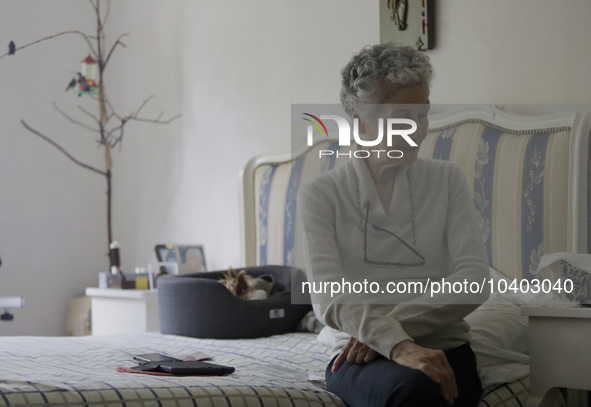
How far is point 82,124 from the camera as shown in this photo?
347 centimetres

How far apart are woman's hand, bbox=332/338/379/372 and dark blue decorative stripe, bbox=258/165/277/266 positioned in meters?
1.35

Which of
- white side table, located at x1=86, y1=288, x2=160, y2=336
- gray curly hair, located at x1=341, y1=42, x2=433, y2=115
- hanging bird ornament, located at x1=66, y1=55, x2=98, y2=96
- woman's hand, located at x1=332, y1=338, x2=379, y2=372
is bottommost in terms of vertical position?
white side table, located at x1=86, y1=288, x2=160, y2=336

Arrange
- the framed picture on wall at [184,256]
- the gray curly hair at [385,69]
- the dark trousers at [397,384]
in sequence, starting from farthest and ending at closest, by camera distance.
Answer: the framed picture on wall at [184,256] → the gray curly hair at [385,69] → the dark trousers at [397,384]

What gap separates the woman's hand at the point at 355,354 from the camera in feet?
3.68

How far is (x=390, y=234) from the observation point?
1271 mm

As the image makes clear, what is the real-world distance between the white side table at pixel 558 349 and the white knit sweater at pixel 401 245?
12cm

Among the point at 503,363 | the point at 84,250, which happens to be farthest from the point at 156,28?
the point at 503,363

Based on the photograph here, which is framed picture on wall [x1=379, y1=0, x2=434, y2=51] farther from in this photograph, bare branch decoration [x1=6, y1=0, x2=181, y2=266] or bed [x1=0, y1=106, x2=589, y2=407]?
bare branch decoration [x1=6, y1=0, x2=181, y2=266]

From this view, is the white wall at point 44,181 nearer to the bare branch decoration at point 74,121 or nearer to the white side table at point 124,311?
the bare branch decoration at point 74,121

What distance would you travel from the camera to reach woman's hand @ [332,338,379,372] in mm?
1123

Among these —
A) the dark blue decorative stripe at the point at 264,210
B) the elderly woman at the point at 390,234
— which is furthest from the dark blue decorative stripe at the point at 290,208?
the elderly woman at the point at 390,234

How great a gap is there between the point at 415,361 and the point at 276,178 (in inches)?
Result: 61.3

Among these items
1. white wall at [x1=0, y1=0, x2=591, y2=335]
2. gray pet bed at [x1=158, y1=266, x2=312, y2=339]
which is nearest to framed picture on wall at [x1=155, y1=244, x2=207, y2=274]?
white wall at [x1=0, y1=0, x2=591, y2=335]

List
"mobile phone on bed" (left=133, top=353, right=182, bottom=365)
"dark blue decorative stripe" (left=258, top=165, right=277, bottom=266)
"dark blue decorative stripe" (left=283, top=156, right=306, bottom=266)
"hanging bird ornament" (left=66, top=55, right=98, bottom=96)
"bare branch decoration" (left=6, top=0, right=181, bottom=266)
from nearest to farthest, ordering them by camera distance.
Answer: "mobile phone on bed" (left=133, top=353, right=182, bottom=365), "dark blue decorative stripe" (left=283, top=156, right=306, bottom=266), "dark blue decorative stripe" (left=258, top=165, right=277, bottom=266), "hanging bird ornament" (left=66, top=55, right=98, bottom=96), "bare branch decoration" (left=6, top=0, right=181, bottom=266)
